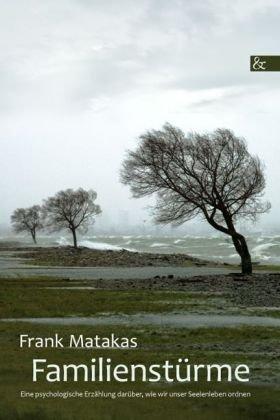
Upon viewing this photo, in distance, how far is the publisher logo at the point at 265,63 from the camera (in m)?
22.2

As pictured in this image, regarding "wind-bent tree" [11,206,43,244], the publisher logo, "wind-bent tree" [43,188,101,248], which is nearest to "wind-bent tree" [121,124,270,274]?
the publisher logo

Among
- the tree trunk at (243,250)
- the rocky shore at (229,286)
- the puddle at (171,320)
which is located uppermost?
the tree trunk at (243,250)

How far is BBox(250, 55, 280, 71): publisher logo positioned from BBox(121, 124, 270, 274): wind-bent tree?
1631cm

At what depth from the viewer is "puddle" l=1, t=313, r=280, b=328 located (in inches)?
685

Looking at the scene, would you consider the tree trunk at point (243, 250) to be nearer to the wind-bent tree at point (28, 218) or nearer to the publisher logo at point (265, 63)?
the publisher logo at point (265, 63)

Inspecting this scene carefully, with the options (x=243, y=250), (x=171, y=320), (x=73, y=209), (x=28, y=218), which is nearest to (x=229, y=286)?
(x=243, y=250)

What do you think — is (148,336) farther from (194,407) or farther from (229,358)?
(194,407)

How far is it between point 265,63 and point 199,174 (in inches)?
664

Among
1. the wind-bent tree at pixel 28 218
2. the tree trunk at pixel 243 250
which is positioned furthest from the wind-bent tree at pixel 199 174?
the wind-bent tree at pixel 28 218

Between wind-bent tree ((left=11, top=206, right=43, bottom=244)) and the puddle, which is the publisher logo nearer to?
the puddle

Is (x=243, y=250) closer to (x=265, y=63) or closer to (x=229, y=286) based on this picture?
(x=229, y=286)

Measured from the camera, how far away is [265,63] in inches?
881

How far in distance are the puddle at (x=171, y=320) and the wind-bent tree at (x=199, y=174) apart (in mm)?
19704

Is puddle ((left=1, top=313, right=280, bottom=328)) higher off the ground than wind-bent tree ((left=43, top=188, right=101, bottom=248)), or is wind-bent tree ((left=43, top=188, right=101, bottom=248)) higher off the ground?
wind-bent tree ((left=43, top=188, right=101, bottom=248))
